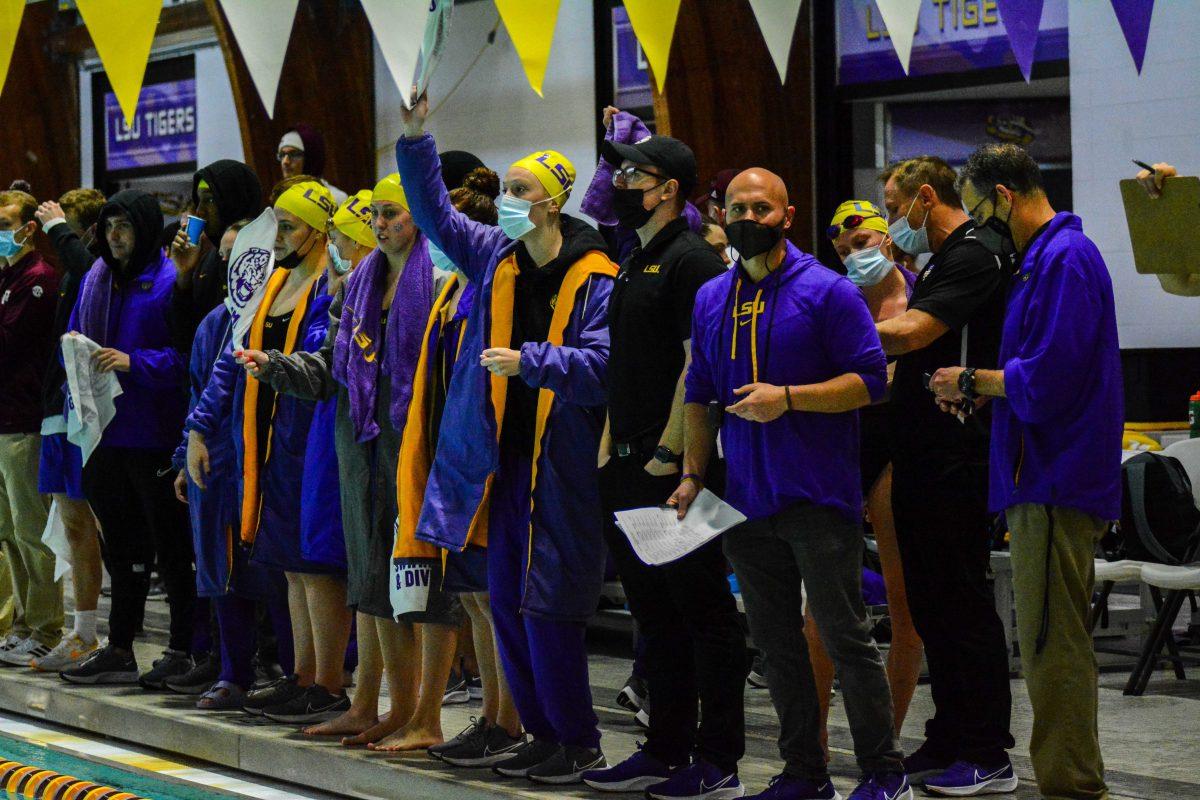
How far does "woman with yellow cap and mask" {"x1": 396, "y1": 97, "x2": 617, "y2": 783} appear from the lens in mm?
4582

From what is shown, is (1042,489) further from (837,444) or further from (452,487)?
(452,487)

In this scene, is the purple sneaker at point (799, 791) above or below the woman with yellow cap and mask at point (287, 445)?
below

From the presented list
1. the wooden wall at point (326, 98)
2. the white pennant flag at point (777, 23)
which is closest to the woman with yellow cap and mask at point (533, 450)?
the white pennant flag at point (777, 23)

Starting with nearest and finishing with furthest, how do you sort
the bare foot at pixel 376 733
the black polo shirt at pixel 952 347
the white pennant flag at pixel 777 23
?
1. the black polo shirt at pixel 952 347
2. the bare foot at pixel 376 733
3. the white pennant flag at pixel 777 23

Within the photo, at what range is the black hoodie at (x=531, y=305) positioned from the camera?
4.69 meters

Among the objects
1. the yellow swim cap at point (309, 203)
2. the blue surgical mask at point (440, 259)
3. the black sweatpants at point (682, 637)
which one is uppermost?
the yellow swim cap at point (309, 203)

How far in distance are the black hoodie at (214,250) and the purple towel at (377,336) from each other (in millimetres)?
1220

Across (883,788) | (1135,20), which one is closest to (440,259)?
(883,788)

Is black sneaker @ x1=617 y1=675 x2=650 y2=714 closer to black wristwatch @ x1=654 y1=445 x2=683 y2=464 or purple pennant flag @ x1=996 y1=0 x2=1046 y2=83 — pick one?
black wristwatch @ x1=654 y1=445 x2=683 y2=464

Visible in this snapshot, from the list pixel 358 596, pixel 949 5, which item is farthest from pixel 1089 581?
pixel 949 5

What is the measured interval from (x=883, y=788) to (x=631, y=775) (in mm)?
712

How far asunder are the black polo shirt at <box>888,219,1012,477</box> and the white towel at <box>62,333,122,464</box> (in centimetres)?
320

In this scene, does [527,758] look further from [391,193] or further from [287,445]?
[391,193]

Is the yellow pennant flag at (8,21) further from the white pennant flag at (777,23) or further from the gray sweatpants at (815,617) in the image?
the gray sweatpants at (815,617)
